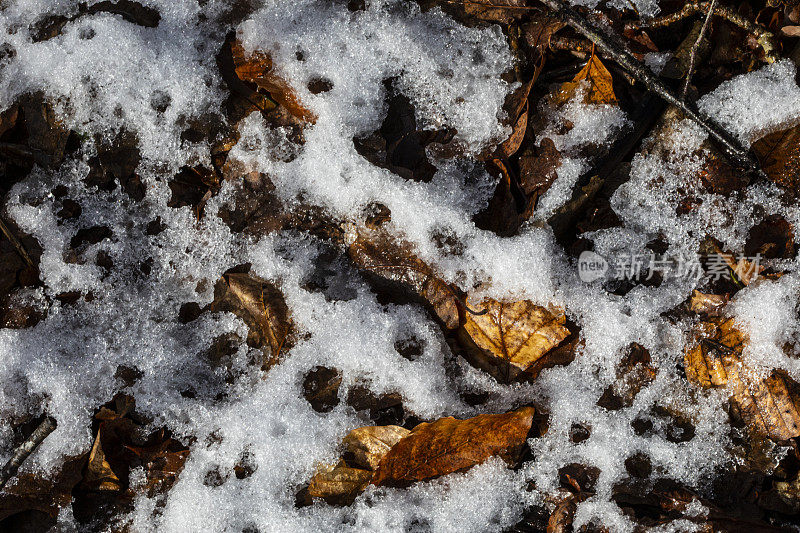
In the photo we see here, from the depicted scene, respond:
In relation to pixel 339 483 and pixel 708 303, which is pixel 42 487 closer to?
pixel 339 483

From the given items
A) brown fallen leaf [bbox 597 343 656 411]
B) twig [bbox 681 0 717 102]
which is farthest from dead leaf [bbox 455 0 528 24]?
brown fallen leaf [bbox 597 343 656 411]

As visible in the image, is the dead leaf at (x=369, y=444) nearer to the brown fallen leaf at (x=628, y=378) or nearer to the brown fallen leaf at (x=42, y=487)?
the brown fallen leaf at (x=628, y=378)

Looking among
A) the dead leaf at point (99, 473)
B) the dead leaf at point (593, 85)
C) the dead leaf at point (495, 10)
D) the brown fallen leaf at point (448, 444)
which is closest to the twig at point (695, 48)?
the dead leaf at point (593, 85)

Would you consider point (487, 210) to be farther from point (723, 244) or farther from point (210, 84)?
point (210, 84)

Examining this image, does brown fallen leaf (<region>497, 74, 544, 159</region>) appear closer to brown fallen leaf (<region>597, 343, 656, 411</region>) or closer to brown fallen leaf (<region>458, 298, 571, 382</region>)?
brown fallen leaf (<region>458, 298, 571, 382</region>)

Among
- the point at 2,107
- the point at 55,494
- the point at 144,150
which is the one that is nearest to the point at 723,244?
the point at 144,150

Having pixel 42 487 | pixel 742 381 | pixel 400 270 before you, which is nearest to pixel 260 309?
pixel 400 270
